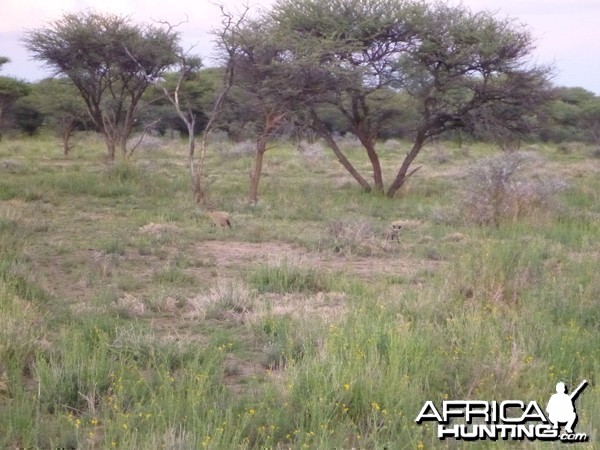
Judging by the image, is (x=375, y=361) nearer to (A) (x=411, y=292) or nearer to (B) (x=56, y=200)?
(A) (x=411, y=292)

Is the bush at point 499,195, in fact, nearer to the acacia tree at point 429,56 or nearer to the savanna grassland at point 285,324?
the savanna grassland at point 285,324

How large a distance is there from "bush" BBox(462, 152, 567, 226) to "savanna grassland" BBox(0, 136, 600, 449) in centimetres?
4

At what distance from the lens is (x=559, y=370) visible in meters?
4.91

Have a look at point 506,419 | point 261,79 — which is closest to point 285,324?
point 506,419

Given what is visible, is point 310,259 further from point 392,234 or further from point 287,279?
point 287,279

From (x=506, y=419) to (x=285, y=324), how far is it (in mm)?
2187

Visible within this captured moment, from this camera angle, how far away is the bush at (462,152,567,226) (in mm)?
12695

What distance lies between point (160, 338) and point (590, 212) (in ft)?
33.4

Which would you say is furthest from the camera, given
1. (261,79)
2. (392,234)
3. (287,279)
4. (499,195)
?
(261,79)

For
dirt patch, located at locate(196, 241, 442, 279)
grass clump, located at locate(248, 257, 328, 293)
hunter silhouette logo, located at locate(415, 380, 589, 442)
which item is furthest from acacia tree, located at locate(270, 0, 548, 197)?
hunter silhouette logo, located at locate(415, 380, 589, 442)

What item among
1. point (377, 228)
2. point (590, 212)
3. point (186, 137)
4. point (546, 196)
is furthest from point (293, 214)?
point (186, 137)

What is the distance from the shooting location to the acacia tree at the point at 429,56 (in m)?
17.3

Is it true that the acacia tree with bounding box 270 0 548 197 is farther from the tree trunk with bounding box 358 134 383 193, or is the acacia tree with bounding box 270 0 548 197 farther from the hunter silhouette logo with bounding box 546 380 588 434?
the hunter silhouette logo with bounding box 546 380 588 434

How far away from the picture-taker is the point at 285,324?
598 centimetres
